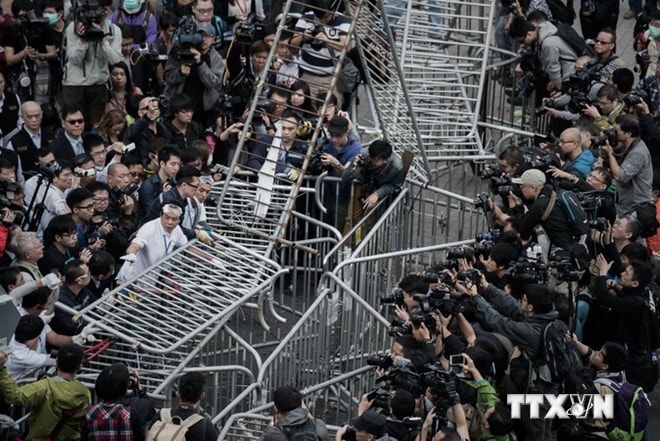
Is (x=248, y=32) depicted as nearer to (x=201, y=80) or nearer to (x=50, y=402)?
(x=201, y=80)

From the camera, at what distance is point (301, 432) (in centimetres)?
1109

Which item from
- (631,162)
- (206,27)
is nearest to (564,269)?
(631,162)

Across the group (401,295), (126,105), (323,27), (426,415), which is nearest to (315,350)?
(401,295)

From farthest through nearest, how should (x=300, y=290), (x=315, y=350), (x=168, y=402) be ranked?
(x=300, y=290)
(x=315, y=350)
(x=168, y=402)

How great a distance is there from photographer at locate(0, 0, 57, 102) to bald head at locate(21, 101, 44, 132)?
65.2 inches

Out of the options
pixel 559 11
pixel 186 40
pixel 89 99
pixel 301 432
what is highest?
pixel 559 11

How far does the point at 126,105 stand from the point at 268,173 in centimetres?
312

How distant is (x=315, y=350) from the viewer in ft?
43.3

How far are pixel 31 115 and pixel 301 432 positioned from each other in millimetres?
5890

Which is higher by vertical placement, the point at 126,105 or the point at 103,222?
the point at 126,105

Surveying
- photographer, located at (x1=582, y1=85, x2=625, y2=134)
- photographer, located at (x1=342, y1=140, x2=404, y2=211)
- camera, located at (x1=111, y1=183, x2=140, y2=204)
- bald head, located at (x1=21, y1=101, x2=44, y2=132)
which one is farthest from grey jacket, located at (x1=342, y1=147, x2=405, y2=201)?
bald head, located at (x1=21, y1=101, x2=44, y2=132)

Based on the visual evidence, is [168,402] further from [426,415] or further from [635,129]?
[635,129]

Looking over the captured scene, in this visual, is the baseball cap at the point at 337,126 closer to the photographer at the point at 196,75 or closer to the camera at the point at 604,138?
the photographer at the point at 196,75

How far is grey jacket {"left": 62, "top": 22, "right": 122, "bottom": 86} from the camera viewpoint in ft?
56.5
